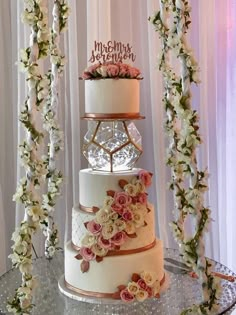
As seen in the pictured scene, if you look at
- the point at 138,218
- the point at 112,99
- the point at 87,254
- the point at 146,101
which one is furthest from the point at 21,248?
the point at 146,101

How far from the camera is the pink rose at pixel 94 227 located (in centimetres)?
109

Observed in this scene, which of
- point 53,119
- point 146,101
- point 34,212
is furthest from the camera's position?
point 146,101

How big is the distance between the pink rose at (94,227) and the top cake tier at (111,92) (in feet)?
0.85

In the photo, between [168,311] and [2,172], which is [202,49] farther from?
[168,311]

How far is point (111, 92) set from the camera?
1.11 m

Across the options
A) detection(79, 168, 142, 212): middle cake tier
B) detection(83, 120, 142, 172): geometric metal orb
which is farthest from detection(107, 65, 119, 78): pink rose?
detection(79, 168, 142, 212): middle cake tier

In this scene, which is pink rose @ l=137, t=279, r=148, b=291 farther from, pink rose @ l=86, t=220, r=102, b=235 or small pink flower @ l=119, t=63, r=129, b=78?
small pink flower @ l=119, t=63, r=129, b=78

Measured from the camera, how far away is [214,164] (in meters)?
1.78

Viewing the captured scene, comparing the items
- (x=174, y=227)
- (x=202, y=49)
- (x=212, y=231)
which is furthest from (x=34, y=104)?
(x=212, y=231)

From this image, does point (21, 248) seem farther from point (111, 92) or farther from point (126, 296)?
point (111, 92)

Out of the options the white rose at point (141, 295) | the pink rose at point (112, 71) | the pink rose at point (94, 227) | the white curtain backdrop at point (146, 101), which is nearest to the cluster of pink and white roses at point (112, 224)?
the pink rose at point (94, 227)

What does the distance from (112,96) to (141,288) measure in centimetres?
47

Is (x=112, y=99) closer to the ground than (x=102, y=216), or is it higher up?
higher up

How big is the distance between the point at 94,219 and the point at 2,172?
27.4 inches
